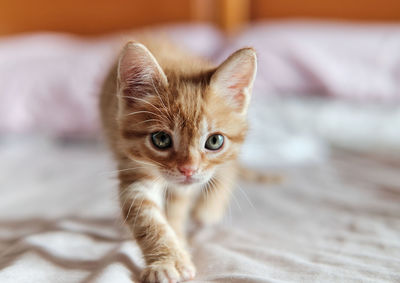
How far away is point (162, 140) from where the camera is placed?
1.19 m

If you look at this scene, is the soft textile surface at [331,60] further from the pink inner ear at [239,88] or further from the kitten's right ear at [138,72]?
the kitten's right ear at [138,72]

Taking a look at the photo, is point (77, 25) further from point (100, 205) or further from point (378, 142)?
point (378, 142)

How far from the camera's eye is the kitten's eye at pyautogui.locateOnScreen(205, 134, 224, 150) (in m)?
1.21

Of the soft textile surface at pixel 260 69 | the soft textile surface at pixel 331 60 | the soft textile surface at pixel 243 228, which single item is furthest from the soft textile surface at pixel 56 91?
the soft textile surface at pixel 331 60

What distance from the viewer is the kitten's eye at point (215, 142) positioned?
1214mm

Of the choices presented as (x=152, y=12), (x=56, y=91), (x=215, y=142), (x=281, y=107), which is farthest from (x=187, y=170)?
(x=152, y=12)

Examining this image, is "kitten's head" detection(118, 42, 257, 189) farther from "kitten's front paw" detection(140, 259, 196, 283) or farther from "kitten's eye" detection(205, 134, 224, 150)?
"kitten's front paw" detection(140, 259, 196, 283)

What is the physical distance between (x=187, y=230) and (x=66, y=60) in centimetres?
163

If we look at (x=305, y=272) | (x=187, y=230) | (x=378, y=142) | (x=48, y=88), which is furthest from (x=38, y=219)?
(x=378, y=142)

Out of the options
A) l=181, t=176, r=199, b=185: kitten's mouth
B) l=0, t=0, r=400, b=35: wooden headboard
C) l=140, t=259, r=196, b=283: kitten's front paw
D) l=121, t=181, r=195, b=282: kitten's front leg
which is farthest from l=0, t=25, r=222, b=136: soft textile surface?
l=140, t=259, r=196, b=283: kitten's front paw

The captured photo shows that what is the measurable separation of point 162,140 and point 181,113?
→ 11 cm

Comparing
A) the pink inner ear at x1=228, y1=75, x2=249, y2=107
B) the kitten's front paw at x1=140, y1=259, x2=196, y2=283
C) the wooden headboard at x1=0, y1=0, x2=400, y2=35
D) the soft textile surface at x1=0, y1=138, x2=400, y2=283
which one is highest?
the wooden headboard at x1=0, y1=0, x2=400, y2=35

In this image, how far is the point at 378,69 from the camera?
2.24 metres

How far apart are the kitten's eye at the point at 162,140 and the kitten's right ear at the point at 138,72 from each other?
0.16m
